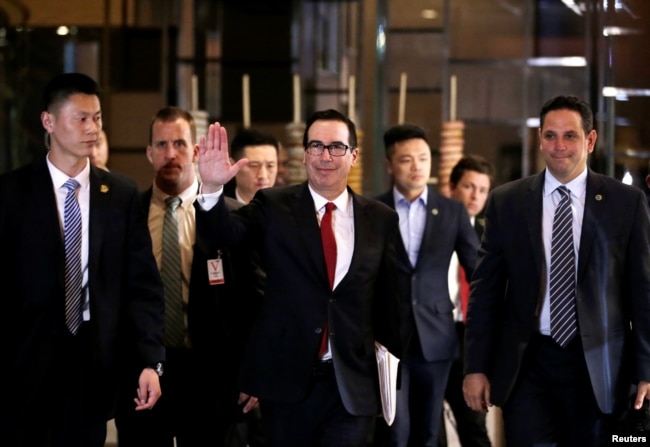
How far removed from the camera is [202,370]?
4.66 meters

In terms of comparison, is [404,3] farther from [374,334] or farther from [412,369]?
[374,334]

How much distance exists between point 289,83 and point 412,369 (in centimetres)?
469

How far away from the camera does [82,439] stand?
3891 mm

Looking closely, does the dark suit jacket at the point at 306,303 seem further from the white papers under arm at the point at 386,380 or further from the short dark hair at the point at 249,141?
the short dark hair at the point at 249,141

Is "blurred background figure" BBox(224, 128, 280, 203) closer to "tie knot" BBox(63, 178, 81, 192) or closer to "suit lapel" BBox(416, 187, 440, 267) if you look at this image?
"suit lapel" BBox(416, 187, 440, 267)

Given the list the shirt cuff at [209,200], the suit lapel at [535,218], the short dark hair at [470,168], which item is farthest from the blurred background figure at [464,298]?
the shirt cuff at [209,200]

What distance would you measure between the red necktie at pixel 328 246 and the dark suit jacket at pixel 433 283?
131 centimetres

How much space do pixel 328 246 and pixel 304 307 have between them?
0.23 m

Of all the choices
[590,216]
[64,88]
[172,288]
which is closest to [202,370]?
[172,288]

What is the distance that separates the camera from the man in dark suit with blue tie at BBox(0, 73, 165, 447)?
12.6ft

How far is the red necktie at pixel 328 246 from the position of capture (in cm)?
407

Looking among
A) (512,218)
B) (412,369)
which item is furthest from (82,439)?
(412,369)

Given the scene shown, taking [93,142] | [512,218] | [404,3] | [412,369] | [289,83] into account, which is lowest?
[412,369]

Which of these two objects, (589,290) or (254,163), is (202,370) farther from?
(589,290)
